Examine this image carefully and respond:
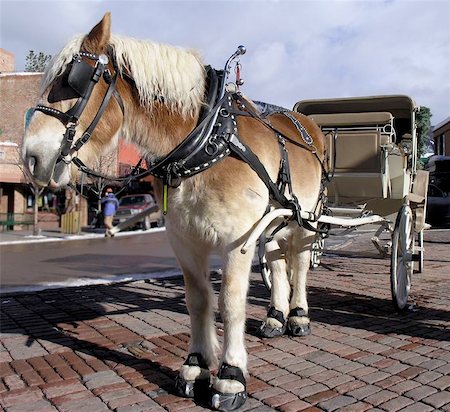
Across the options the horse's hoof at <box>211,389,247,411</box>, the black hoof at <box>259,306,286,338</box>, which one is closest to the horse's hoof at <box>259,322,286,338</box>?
the black hoof at <box>259,306,286,338</box>

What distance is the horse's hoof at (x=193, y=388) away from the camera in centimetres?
327

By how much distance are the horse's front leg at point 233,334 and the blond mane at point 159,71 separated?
3.38ft

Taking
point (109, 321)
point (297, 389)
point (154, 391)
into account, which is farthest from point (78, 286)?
point (297, 389)

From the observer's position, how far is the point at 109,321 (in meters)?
5.29

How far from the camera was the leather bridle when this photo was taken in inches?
110

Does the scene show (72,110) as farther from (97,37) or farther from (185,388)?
(185,388)

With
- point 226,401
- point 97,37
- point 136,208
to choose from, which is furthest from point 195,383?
point 136,208

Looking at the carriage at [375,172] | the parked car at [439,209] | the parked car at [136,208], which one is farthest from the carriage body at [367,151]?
the parked car at [136,208]

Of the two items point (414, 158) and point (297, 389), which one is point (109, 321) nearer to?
point (297, 389)

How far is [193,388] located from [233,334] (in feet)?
1.57

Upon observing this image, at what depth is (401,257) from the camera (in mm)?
5676

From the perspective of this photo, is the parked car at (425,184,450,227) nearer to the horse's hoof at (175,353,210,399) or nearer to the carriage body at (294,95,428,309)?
the carriage body at (294,95,428,309)

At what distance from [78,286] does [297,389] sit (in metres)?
4.95

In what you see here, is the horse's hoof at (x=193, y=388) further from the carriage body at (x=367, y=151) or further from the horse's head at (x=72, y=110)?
the carriage body at (x=367, y=151)
